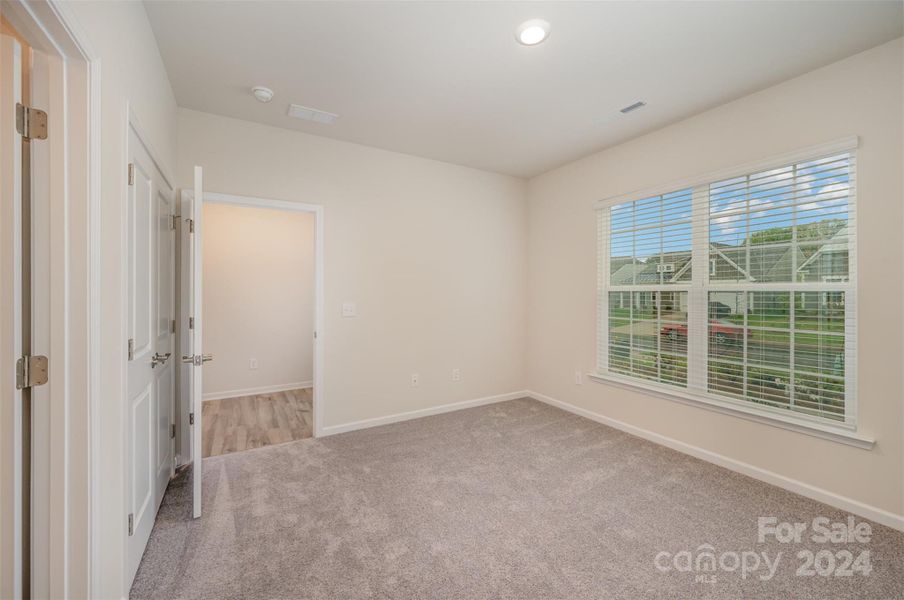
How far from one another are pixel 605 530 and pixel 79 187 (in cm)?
278

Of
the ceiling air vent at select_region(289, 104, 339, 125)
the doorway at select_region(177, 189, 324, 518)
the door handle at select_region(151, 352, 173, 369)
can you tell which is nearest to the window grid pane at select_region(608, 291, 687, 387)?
the doorway at select_region(177, 189, 324, 518)

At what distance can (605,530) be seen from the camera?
6.82 ft

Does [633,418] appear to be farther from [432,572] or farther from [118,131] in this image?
[118,131]

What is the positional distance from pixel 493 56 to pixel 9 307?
2460 mm

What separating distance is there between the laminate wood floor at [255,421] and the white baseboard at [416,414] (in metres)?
0.29

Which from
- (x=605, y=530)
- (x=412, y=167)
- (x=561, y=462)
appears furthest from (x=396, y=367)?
(x=605, y=530)

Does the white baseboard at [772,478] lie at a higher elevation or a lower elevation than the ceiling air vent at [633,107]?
lower

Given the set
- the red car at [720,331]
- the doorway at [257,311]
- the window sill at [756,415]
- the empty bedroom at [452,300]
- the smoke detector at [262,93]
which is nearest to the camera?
the empty bedroom at [452,300]

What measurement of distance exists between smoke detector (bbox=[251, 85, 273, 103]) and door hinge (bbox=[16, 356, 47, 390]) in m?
2.18

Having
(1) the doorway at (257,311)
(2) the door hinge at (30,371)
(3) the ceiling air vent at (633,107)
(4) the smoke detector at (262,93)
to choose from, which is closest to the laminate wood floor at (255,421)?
(1) the doorway at (257,311)

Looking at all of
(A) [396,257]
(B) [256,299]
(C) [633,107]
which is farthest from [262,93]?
(B) [256,299]

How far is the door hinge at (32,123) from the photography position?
1166mm

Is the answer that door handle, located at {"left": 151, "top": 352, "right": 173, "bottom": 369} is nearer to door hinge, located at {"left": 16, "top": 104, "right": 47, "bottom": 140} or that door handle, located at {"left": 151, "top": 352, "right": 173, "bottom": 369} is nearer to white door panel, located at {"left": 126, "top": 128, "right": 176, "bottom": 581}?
white door panel, located at {"left": 126, "top": 128, "right": 176, "bottom": 581}

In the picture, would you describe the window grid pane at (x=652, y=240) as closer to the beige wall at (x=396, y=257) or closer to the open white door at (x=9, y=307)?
the beige wall at (x=396, y=257)
